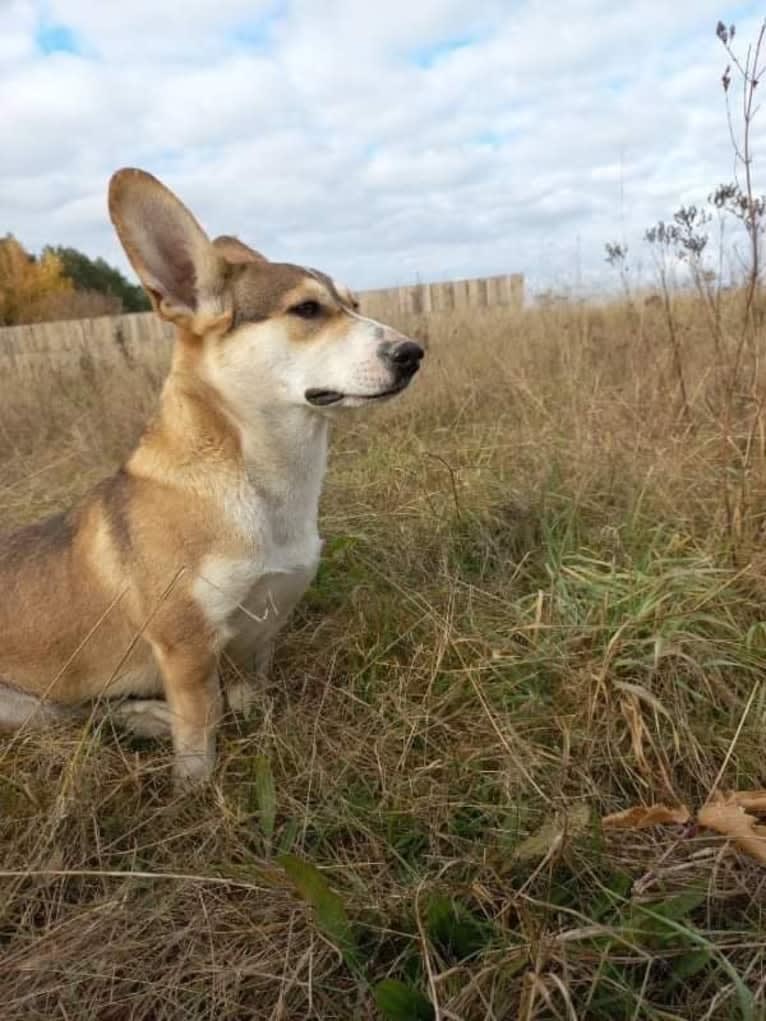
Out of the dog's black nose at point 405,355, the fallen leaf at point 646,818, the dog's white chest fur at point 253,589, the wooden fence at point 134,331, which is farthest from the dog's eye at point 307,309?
the wooden fence at point 134,331

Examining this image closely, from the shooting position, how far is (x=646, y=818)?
64.5 inches

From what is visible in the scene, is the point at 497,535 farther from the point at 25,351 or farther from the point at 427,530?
the point at 25,351

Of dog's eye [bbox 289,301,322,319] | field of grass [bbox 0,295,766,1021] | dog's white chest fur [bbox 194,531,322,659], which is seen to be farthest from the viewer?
dog's eye [bbox 289,301,322,319]

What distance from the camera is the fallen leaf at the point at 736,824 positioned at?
150 centimetres

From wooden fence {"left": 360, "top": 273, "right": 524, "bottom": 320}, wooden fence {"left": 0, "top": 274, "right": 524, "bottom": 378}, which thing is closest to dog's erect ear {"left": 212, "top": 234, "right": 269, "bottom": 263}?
wooden fence {"left": 0, "top": 274, "right": 524, "bottom": 378}

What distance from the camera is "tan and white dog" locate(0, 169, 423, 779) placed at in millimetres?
2139

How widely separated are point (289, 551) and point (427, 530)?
108 centimetres

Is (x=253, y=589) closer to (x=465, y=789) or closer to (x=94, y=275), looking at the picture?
(x=465, y=789)

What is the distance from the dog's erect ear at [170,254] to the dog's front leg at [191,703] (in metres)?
0.98

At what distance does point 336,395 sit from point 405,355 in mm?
238

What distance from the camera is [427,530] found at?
324 centimetres

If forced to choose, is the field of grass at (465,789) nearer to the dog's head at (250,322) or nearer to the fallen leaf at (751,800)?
the fallen leaf at (751,800)

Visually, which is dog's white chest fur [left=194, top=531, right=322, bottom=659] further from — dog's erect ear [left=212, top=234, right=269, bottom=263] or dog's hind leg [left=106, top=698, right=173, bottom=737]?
dog's erect ear [left=212, top=234, right=269, bottom=263]

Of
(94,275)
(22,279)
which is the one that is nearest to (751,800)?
(22,279)
